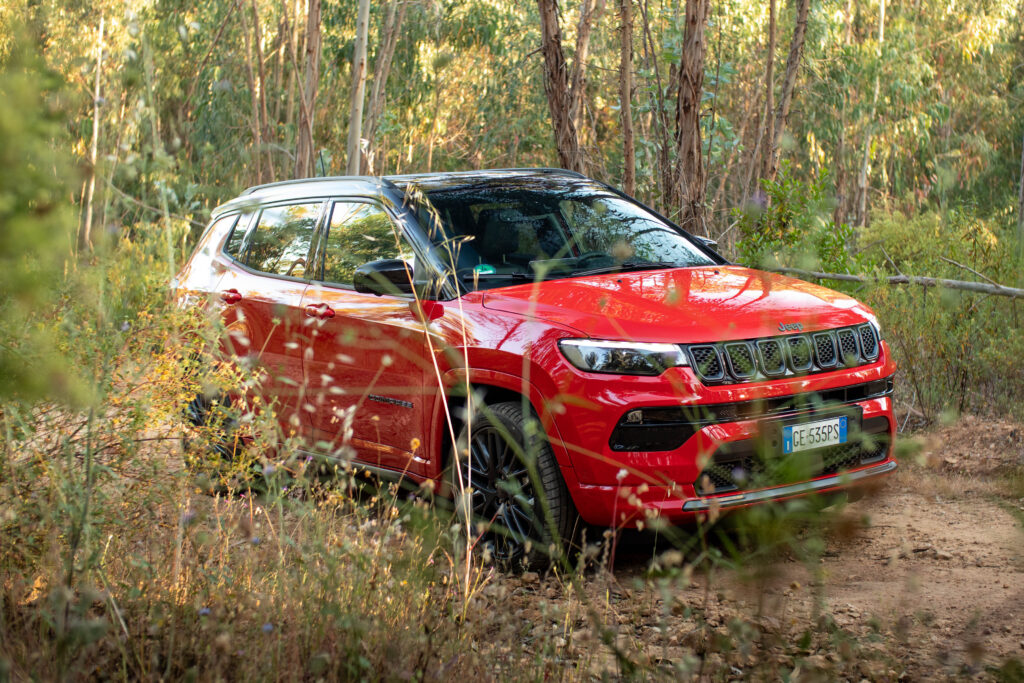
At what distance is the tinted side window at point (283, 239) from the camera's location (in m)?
6.09

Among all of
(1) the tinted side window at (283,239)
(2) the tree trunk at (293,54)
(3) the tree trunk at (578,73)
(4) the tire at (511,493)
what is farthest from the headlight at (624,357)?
(2) the tree trunk at (293,54)

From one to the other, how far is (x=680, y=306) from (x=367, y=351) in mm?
1671

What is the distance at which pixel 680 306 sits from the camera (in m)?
4.54

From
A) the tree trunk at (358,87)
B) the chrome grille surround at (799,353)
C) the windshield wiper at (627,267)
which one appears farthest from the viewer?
the tree trunk at (358,87)

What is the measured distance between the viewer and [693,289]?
4934 millimetres

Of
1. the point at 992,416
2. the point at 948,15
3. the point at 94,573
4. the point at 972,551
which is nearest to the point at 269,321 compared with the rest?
the point at 94,573

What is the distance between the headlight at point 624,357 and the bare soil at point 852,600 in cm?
82

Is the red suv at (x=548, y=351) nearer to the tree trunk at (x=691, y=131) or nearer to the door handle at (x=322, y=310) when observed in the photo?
the door handle at (x=322, y=310)

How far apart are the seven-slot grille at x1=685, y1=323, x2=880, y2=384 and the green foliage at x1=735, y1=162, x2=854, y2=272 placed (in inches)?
123

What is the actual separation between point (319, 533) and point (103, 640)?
654 mm

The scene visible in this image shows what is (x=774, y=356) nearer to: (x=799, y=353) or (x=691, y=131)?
(x=799, y=353)

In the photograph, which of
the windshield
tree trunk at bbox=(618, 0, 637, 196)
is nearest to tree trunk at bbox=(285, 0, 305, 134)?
tree trunk at bbox=(618, 0, 637, 196)

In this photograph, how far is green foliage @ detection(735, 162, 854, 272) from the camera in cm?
794

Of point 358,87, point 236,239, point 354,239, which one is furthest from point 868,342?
point 358,87
